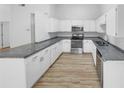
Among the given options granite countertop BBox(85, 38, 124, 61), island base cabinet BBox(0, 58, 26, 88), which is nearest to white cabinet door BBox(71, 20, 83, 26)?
granite countertop BBox(85, 38, 124, 61)

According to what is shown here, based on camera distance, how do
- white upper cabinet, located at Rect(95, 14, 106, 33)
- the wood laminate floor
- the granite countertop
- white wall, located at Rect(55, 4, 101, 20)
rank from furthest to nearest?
white wall, located at Rect(55, 4, 101, 20)
white upper cabinet, located at Rect(95, 14, 106, 33)
the wood laminate floor
the granite countertop

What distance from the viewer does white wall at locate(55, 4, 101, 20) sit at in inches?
400

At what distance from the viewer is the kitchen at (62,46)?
352cm

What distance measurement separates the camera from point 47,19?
24.6 ft

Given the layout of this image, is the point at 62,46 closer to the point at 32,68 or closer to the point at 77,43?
the point at 77,43

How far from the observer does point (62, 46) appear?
373 inches

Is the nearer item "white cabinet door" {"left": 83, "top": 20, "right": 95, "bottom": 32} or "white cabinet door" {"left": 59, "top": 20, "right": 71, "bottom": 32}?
"white cabinet door" {"left": 83, "top": 20, "right": 95, "bottom": 32}

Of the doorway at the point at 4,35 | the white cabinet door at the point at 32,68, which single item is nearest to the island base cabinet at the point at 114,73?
the white cabinet door at the point at 32,68

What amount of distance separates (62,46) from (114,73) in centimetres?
614

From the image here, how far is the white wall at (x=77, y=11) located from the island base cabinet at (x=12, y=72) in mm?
7179

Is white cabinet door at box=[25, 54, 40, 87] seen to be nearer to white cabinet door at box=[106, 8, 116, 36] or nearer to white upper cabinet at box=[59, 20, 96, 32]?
white cabinet door at box=[106, 8, 116, 36]

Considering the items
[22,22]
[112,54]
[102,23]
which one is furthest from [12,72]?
[22,22]

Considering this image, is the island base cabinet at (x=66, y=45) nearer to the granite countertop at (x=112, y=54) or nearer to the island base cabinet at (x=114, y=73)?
the granite countertop at (x=112, y=54)

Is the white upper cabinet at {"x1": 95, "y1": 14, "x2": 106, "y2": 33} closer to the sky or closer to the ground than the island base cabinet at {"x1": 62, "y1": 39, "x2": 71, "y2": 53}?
closer to the sky
